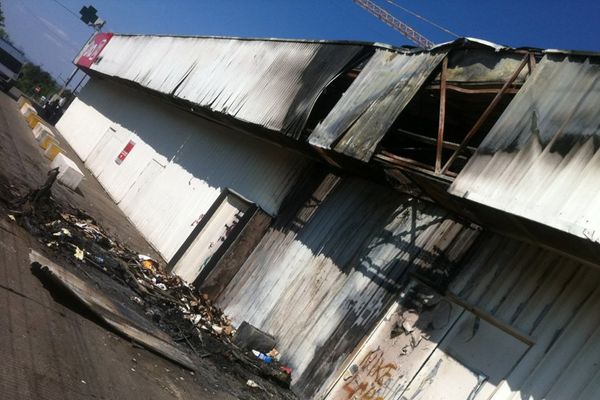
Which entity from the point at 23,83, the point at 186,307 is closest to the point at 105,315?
the point at 186,307

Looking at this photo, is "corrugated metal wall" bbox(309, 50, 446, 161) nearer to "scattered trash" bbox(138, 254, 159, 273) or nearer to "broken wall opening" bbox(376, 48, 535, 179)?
"broken wall opening" bbox(376, 48, 535, 179)

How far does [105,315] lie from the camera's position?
21.5ft

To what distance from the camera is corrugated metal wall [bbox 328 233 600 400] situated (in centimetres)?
593

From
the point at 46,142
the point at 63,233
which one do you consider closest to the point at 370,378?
the point at 63,233

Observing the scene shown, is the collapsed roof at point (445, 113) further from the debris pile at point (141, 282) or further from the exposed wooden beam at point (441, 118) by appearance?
the debris pile at point (141, 282)

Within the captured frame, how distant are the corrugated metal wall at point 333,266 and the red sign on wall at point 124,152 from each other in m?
11.0

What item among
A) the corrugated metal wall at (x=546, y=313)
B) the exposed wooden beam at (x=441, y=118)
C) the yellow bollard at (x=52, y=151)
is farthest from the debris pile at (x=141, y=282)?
the yellow bollard at (x=52, y=151)

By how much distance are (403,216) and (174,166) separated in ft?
31.0

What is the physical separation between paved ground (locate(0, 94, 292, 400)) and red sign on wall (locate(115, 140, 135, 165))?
1210cm

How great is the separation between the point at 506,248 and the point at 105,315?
212 inches

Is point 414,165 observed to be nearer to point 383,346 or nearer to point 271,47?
point 383,346

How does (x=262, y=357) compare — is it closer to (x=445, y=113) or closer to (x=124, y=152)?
Result: (x=445, y=113)

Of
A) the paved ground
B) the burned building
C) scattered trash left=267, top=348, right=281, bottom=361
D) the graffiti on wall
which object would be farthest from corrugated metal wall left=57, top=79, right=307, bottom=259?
the paved ground

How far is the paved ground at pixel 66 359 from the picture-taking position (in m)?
4.66
